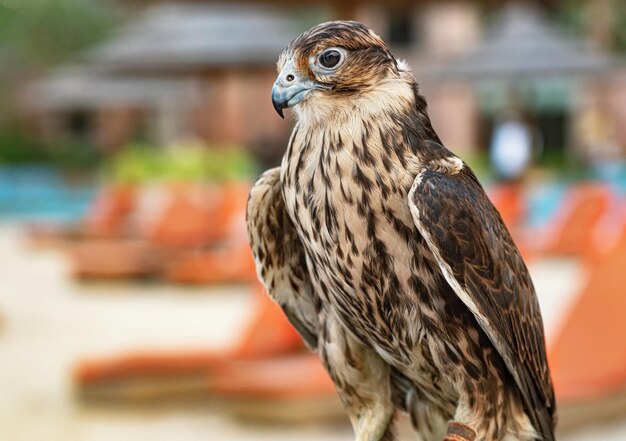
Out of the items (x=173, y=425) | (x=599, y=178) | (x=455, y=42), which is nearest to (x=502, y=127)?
(x=599, y=178)

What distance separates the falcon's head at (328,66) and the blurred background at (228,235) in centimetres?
Result: 44

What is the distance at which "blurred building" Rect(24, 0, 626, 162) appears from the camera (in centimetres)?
1015

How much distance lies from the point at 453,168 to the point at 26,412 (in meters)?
4.71

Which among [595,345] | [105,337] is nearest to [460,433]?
[595,345]

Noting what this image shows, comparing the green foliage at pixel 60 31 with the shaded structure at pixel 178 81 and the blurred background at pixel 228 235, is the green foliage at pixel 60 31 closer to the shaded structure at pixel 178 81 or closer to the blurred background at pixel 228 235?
the shaded structure at pixel 178 81

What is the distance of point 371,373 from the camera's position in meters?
2.05

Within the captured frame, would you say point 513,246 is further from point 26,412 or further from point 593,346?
point 26,412

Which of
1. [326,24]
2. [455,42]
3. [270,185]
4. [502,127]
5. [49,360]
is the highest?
[455,42]

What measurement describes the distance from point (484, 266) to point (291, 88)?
505mm

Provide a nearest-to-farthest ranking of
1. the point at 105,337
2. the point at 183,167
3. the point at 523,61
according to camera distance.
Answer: the point at 105,337
the point at 523,61
the point at 183,167

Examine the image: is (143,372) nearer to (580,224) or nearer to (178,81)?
(580,224)

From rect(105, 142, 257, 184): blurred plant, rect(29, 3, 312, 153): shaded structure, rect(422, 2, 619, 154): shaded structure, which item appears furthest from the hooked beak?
rect(105, 142, 257, 184): blurred plant

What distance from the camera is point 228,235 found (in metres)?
11.1

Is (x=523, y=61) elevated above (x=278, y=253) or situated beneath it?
elevated above
